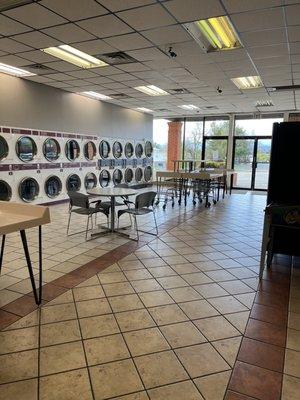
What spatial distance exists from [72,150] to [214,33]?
15.5ft

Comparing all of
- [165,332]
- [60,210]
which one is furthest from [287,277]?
[60,210]

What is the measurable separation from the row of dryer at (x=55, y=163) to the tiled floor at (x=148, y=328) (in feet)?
8.26

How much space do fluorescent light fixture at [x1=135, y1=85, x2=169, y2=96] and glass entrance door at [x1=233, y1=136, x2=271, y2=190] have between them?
4.89 metres

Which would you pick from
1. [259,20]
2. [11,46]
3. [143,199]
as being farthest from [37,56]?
[259,20]

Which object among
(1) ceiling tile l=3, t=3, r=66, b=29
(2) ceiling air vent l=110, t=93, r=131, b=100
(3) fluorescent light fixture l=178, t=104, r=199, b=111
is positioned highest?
(1) ceiling tile l=3, t=3, r=66, b=29

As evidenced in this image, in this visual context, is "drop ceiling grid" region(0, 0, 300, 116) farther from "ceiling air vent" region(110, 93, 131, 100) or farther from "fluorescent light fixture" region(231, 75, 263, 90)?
"ceiling air vent" region(110, 93, 131, 100)

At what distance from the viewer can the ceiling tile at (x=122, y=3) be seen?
10.3ft

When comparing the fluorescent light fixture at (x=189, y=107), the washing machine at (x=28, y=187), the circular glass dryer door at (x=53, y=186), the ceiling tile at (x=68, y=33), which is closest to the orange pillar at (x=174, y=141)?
the fluorescent light fixture at (x=189, y=107)

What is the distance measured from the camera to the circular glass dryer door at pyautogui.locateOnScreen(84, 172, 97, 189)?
326 inches

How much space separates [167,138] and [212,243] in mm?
9271

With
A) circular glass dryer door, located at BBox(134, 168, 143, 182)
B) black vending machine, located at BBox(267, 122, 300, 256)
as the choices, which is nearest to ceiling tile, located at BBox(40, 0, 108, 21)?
black vending machine, located at BBox(267, 122, 300, 256)

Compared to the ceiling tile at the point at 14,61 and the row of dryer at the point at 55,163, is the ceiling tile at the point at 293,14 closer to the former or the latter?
the ceiling tile at the point at 14,61

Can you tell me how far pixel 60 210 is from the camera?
6.68 metres

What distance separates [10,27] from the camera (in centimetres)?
384
